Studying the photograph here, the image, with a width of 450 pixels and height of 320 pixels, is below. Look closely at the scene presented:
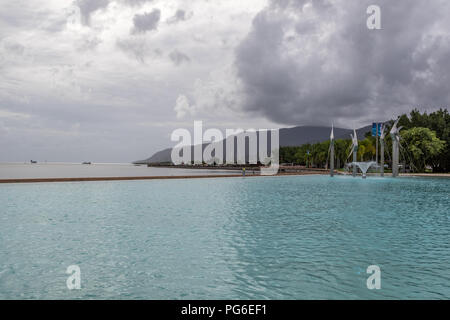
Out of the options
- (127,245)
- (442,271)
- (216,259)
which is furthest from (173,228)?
(442,271)

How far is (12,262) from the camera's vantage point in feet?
29.9

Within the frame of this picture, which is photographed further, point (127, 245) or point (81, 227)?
point (81, 227)

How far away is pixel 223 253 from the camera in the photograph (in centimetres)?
1009

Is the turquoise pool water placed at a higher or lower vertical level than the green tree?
lower

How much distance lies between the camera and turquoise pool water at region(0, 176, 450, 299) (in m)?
7.34

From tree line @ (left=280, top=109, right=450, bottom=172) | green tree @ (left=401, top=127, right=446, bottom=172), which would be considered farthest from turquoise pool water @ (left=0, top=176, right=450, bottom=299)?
green tree @ (left=401, top=127, right=446, bottom=172)

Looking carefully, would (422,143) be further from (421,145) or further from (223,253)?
(223,253)

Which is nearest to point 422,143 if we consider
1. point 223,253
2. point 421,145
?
point 421,145

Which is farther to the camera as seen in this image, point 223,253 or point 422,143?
point 422,143

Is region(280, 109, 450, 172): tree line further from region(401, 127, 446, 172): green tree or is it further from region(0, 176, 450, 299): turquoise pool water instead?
region(0, 176, 450, 299): turquoise pool water

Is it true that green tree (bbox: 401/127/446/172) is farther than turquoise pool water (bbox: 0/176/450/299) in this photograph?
Yes
